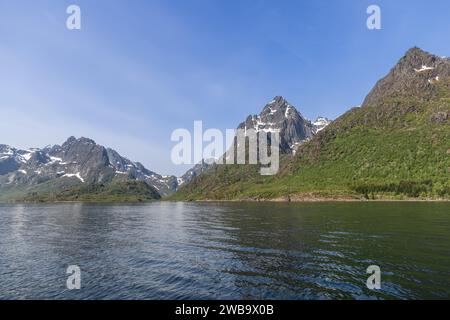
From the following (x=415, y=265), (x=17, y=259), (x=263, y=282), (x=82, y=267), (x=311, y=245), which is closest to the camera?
(x=263, y=282)

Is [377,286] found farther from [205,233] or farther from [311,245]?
[205,233]

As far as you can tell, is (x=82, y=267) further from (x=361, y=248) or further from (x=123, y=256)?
(x=361, y=248)

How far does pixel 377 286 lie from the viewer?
32.3 m

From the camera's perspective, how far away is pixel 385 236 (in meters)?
64.2

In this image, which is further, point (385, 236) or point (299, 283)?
point (385, 236)

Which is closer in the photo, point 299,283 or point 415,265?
point 299,283

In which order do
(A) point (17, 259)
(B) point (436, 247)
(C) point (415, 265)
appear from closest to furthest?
(C) point (415, 265), (A) point (17, 259), (B) point (436, 247)

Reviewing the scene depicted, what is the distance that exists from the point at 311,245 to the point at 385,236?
18870 millimetres

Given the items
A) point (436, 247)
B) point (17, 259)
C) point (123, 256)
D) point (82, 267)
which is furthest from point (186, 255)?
point (436, 247)
